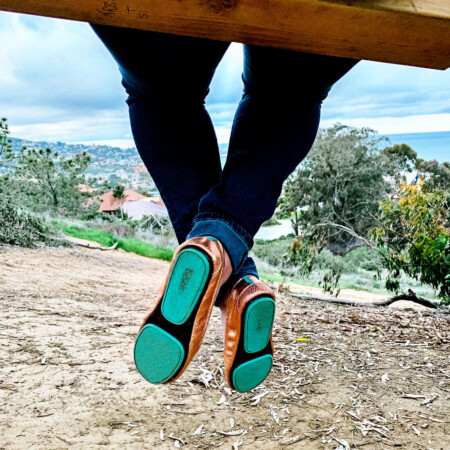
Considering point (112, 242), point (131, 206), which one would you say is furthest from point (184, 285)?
point (131, 206)

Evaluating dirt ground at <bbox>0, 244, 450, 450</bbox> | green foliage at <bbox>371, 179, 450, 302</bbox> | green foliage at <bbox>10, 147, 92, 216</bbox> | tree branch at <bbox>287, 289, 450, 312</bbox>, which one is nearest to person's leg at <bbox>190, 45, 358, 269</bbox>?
dirt ground at <bbox>0, 244, 450, 450</bbox>

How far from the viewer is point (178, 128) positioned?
804mm

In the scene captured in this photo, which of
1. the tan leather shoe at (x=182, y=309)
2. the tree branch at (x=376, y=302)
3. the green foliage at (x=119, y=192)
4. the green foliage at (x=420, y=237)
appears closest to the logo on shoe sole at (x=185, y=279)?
the tan leather shoe at (x=182, y=309)

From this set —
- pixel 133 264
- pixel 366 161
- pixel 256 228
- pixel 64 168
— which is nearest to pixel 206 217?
pixel 256 228

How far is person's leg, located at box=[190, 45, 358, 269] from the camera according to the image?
0.74 m

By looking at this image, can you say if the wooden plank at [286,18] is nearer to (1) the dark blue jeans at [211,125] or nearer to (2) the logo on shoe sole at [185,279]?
(1) the dark blue jeans at [211,125]

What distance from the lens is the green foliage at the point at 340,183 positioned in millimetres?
10844

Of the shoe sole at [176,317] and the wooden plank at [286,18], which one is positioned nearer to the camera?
the wooden plank at [286,18]

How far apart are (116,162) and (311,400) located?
11.6 meters

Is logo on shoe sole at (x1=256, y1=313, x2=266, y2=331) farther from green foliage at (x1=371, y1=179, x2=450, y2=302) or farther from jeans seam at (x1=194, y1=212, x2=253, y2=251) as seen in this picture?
green foliage at (x1=371, y1=179, x2=450, y2=302)

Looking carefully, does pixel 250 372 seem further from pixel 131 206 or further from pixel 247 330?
pixel 131 206

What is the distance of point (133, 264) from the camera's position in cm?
625

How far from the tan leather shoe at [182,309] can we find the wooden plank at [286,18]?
33 cm

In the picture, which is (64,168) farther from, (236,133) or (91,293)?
(236,133)
